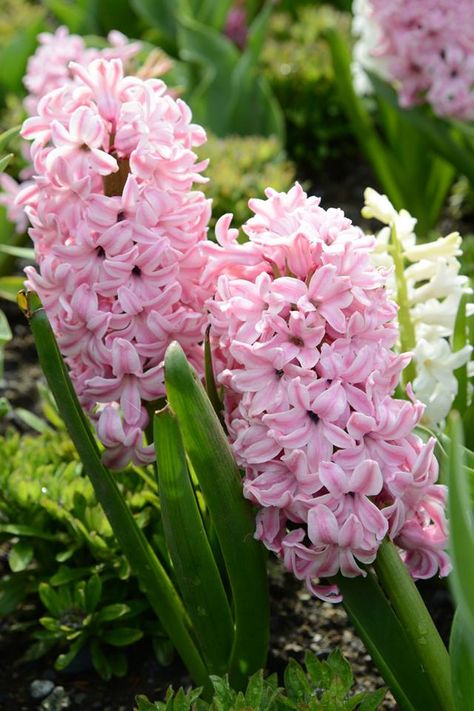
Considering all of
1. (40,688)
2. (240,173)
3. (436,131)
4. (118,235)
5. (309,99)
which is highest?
(118,235)

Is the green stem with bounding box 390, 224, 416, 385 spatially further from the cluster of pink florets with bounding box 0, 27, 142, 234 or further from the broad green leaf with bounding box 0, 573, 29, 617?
the cluster of pink florets with bounding box 0, 27, 142, 234

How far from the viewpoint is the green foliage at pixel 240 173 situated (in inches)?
112

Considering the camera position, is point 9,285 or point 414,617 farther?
point 9,285

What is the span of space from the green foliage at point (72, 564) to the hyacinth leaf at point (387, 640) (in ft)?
1.70

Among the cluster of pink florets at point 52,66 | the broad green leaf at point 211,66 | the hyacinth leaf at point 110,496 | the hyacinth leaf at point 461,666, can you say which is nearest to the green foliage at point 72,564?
the hyacinth leaf at point 110,496

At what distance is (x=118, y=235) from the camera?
4.50 feet

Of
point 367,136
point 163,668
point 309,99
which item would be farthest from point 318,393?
point 309,99

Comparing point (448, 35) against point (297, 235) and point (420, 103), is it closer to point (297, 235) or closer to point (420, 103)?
point (420, 103)

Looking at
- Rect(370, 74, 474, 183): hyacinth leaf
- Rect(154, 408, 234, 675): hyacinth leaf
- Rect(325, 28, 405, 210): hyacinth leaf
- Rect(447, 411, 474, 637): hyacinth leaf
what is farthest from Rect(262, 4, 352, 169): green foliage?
Rect(447, 411, 474, 637): hyacinth leaf

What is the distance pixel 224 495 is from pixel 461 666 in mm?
335

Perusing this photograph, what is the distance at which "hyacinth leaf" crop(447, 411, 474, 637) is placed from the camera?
0.95m

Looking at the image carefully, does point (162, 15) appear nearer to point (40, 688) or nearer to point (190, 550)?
point (40, 688)

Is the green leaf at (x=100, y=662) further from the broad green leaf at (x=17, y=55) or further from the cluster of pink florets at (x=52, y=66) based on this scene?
the broad green leaf at (x=17, y=55)

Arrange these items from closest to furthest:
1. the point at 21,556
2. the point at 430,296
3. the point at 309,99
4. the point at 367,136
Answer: the point at 430,296 < the point at 21,556 < the point at 367,136 < the point at 309,99
